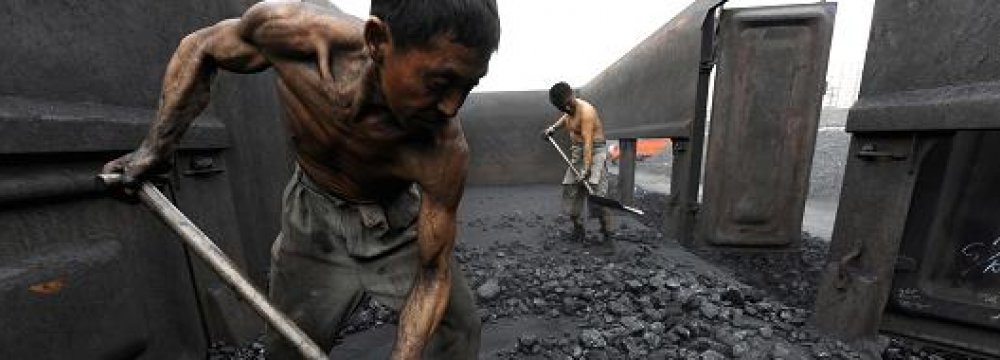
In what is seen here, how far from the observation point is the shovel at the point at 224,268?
1.48 meters

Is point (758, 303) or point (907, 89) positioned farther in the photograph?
point (758, 303)

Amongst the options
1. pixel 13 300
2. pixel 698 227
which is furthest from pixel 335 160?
pixel 698 227

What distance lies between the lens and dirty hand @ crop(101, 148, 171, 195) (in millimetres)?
1634

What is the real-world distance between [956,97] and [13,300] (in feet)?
12.8

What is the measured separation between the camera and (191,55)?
167 cm

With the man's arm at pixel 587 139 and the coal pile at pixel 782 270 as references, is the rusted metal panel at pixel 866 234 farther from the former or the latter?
the man's arm at pixel 587 139

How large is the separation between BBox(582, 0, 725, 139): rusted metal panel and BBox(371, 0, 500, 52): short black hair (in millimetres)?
3041

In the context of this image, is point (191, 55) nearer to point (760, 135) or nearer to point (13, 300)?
point (13, 300)

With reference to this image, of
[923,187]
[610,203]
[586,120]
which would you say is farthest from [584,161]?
[923,187]

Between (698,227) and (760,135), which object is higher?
(760,135)

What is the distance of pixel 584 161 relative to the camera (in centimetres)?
559

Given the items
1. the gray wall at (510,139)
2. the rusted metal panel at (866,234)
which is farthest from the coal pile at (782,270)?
the gray wall at (510,139)

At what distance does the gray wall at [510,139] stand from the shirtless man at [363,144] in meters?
8.77

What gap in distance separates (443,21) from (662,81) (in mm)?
4231
